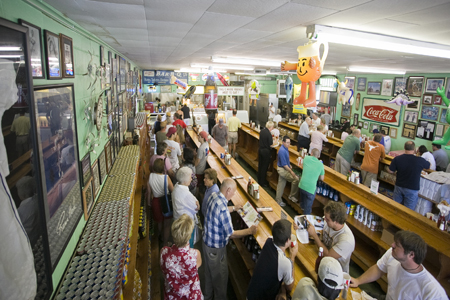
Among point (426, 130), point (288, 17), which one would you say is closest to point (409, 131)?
point (426, 130)

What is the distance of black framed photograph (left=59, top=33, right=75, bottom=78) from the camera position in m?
2.31

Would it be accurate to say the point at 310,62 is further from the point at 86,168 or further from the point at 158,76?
the point at 158,76

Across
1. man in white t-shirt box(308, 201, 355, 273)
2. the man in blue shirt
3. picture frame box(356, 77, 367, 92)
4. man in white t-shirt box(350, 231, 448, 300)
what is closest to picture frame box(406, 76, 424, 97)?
picture frame box(356, 77, 367, 92)

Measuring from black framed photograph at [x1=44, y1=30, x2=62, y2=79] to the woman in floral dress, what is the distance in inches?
62.0

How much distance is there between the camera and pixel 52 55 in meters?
2.08

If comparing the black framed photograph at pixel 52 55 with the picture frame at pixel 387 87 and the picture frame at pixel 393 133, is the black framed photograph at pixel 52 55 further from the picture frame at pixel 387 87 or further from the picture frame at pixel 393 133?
the picture frame at pixel 387 87

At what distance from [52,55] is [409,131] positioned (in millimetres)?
11815

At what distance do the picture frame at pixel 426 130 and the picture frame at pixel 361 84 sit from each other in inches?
132

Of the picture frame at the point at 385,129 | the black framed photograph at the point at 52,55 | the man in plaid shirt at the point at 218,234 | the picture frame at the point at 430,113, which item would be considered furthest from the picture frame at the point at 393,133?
the black framed photograph at the point at 52,55

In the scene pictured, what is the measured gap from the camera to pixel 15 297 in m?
1.06

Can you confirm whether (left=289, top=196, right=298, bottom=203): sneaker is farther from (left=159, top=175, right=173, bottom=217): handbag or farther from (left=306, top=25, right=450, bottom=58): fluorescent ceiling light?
(left=306, top=25, right=450, bottom=58): fluorescent ceiling light

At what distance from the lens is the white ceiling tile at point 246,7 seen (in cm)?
213

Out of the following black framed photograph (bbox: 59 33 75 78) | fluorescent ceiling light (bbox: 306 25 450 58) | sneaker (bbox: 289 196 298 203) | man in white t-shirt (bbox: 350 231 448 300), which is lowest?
sneaker (bbox: 289 196 298 203)

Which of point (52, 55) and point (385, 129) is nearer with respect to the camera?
point (52, 55)
